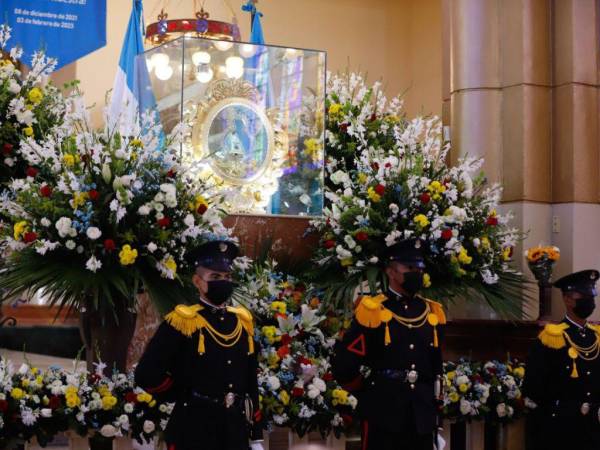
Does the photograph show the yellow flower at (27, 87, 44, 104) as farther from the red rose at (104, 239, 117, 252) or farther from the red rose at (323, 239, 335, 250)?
the red rose at (323, 239, 335, 250)

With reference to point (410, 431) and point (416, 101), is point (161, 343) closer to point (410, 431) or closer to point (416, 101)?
point (410, 431)

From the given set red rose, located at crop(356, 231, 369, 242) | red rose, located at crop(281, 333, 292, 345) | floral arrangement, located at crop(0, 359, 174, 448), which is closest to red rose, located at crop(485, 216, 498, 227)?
red rose, located at crop(356, 231, 369, 242)

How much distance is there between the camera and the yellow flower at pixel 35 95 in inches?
266

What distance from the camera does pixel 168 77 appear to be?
7.30 m

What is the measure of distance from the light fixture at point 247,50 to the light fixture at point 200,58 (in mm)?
294

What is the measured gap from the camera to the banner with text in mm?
9406

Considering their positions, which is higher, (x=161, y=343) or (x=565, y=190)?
(x=565, y=190)

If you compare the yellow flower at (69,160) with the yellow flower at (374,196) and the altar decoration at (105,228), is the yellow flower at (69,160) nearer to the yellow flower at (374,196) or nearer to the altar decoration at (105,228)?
the altar decoration at (105,228)

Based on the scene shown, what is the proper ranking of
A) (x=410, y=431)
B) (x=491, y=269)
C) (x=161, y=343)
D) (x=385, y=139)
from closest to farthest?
1. (x=161, y=343)
2. (x=410, y=431)
3. (x=491, y=269)
4. (x=385, y=139)

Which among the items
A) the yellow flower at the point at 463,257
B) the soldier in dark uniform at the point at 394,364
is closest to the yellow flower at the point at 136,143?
the soldier in dark uniform at the point at 394,364

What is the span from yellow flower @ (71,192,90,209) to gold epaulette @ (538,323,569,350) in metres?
2.84

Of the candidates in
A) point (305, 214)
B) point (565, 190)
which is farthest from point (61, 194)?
point (565, 190)

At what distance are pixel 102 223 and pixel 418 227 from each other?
84.6 inches

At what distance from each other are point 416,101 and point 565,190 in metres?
5.31
